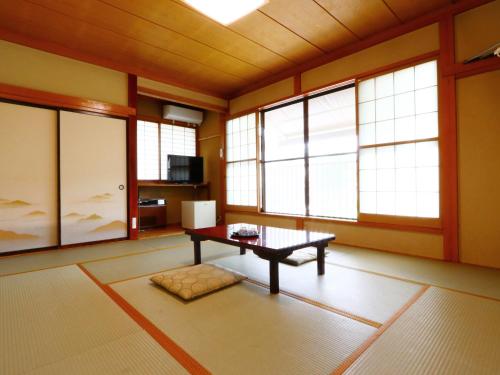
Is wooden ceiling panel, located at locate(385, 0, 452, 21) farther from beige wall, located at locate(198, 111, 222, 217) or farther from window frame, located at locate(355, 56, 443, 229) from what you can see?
beige wall, located at locate(198, 111, 222, 217)

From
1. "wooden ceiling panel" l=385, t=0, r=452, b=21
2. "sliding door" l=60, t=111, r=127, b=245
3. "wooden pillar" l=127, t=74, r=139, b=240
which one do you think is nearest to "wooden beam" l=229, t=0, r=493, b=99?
"wooden ceiling panel" l=385, t=0, r=452, b=21

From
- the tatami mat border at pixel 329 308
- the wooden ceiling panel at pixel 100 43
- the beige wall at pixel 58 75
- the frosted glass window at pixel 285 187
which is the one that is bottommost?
the tatami mat border at pixel 329 308

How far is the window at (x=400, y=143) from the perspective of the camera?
3082mm

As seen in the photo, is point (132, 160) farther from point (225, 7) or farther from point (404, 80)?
point (404, 80)

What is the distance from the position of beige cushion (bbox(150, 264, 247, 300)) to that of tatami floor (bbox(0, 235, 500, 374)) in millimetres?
66

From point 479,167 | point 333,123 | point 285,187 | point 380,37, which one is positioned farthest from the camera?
point 285,187

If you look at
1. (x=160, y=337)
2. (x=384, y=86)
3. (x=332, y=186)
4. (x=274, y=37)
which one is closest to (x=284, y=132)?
(x=332, y=186)

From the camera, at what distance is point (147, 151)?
19.4 feet

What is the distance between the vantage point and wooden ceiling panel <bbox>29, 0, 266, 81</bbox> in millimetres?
2875

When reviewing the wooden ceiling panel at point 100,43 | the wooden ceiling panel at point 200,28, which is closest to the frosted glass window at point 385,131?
the wooden ceiling panel at point 200,28

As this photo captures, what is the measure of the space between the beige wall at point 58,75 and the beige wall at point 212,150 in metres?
2.27

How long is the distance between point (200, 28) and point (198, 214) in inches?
127

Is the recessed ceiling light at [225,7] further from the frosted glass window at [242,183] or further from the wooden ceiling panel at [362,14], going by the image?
the frosted glass window at [242,183]

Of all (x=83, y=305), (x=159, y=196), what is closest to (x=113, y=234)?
(x=159, y=196)
